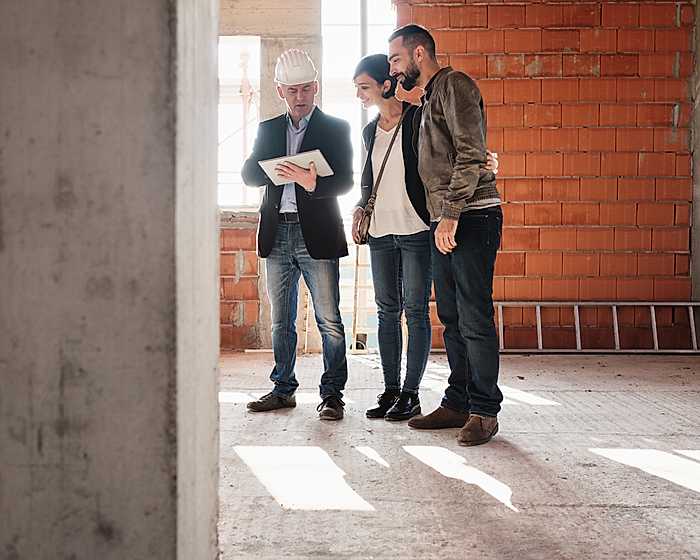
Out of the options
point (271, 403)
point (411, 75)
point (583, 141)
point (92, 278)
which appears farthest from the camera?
point (583, 141)

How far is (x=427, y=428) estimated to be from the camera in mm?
3172

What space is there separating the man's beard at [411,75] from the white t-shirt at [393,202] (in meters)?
0.27

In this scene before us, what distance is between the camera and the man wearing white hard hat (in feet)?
11.2

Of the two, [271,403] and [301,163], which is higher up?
[301,163]

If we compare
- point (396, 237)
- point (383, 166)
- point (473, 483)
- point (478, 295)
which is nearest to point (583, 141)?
point (383, 166)

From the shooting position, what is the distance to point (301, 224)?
3422 millimetres

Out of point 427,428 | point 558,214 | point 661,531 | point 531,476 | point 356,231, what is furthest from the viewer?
point 558,214

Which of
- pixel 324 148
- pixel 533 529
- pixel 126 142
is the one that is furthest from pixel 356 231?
pixel 126 142

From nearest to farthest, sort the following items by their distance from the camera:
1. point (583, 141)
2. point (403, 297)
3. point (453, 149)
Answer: point (453, 149) → point (403, 297) → point (583, 141)

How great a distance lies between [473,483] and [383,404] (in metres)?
1.10

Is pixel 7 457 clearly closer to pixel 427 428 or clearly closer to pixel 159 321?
pixel 159 321

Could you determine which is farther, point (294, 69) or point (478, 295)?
point (294, 69)

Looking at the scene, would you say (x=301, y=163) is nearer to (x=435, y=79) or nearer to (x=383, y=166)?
(x=383, y=166)

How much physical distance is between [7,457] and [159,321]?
0.28 metres
